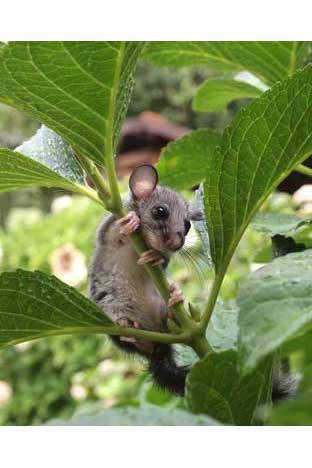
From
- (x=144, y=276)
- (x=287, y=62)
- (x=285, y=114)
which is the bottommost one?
(x=144, y=276)

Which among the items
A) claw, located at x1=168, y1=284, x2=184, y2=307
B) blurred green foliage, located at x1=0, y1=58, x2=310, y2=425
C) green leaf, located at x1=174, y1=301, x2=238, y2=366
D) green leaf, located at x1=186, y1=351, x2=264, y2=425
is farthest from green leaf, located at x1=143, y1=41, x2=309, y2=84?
blurred green foliage, located at x1=0, y1=58, x2=310, y2=425

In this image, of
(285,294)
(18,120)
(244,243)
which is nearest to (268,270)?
(285,294)

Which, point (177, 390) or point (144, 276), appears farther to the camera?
point (144, 276)

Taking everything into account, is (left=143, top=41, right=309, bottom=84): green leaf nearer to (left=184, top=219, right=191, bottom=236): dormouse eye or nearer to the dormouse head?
the dormouse head

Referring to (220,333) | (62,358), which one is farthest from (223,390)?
(62,358)

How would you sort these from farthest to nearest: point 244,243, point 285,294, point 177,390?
point 244,243, point 177,390, point 285,294

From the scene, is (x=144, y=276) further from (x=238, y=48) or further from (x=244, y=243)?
(x=244, y=243)
